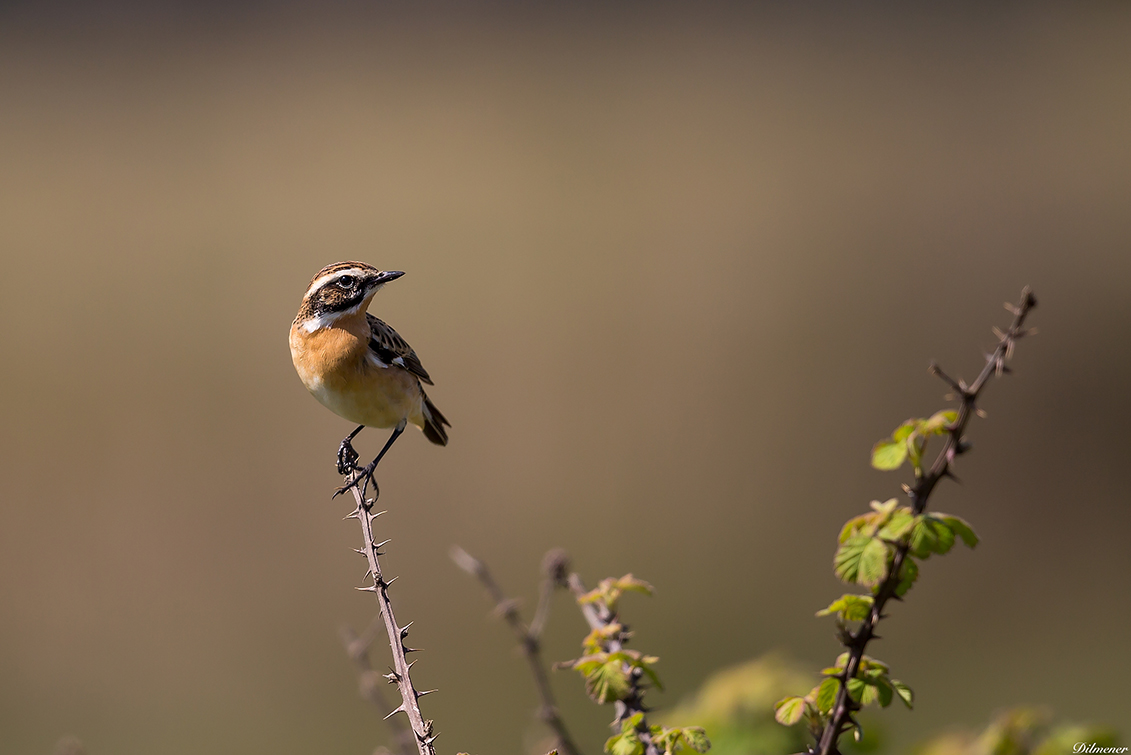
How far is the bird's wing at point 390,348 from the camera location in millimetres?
3740

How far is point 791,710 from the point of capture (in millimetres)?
1857

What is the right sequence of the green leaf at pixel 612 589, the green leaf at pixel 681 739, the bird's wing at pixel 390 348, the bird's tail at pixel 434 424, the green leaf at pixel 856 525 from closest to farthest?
the green leaf at pixel 856 525, the green leaf at pixel 681 739, the green leaf at pixel 612 589, the bird's wing at pixel 390 348, the bird's tail at pixel 434 424

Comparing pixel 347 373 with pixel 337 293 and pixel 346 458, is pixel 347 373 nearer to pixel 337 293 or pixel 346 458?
pixel 337 293

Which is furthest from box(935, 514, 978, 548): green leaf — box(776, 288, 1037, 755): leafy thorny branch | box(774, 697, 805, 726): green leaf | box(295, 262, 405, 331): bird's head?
box(295, 262, 405, 331): bird's head

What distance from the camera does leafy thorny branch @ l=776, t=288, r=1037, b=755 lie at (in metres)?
1.59

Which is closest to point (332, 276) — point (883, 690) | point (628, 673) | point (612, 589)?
point (612, 589)

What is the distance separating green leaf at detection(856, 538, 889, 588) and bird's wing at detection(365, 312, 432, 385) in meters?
2.29

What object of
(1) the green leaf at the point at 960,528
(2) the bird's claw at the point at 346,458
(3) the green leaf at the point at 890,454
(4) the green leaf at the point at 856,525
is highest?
(2) the bird's claw at the point at 346,458

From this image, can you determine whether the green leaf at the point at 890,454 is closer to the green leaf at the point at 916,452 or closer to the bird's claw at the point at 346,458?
the green leaf at the point at 916,452

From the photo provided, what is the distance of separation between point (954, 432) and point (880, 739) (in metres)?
0.96

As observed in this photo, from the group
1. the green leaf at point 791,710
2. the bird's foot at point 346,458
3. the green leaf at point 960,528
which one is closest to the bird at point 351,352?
the bird's foot at point 346,458

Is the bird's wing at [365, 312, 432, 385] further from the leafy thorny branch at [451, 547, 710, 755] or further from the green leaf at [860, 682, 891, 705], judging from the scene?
the green leaf at [860, 682, 891, 705]

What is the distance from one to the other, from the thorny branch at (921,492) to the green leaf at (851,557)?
0.17 feet

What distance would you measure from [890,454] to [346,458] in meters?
2.72
